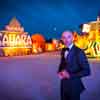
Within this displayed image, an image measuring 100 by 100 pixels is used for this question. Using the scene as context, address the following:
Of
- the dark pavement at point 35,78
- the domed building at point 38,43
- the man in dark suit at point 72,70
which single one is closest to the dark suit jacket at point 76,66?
the man in dark suit at point 72,70

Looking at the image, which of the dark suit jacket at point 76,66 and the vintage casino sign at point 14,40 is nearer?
the dark suit jacket at point 76,66

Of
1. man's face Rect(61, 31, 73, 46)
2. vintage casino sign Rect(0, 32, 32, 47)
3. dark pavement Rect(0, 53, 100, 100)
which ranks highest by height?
vintage casino sign Rect(0, 32, 32, 47)

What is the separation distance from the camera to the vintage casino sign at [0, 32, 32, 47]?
23.2 ft

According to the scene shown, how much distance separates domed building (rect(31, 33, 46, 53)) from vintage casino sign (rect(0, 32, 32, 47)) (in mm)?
82

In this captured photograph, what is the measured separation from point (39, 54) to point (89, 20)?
1166 mm

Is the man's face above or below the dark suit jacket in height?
above

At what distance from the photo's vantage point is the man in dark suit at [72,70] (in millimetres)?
3848

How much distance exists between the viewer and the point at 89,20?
6945mm

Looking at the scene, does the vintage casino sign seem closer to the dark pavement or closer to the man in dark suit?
the dark pavement

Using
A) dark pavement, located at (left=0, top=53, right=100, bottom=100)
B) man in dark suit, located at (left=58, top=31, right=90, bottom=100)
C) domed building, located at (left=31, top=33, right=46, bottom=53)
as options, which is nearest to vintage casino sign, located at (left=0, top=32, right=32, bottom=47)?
domed building, located at (left=31, top=33, right=46, bottom=53)

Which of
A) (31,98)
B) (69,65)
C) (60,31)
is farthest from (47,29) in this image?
(69,65)

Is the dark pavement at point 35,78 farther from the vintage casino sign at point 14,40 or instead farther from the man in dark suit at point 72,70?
the man in dark suit at point 72,70

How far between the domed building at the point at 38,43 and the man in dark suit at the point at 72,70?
3.06 metres

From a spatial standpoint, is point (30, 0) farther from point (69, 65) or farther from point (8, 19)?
point (69, 65)
